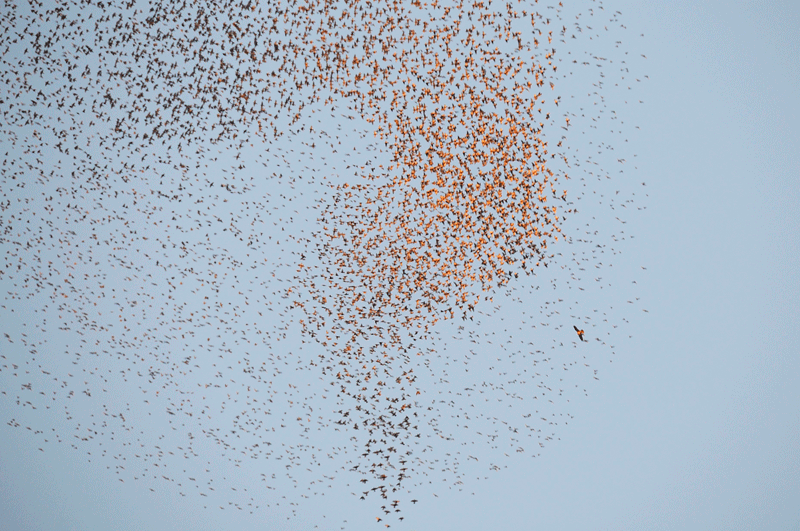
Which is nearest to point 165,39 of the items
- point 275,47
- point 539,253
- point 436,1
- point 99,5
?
point 99,5

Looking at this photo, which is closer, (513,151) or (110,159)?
(513,151)

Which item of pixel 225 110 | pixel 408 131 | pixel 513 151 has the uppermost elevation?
pixel 225 110

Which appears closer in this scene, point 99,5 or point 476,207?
point 476,207

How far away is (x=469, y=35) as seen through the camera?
818 cm

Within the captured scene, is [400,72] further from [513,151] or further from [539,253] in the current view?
[539,253]

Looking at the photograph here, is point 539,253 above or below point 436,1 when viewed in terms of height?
below

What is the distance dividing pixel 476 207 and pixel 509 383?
2829 mm

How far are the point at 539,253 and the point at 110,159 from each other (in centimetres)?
719

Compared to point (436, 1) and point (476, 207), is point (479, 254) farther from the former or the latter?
point (436, 1)

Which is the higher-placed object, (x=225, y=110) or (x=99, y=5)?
(x=99, y=5)

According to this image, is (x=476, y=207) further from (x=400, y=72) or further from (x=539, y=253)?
(x=400, y=72)

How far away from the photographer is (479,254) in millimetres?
7992

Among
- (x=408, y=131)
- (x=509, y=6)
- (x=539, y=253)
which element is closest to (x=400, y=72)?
(x=408, y=131)

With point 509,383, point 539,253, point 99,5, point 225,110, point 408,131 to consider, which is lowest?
point 509,383
